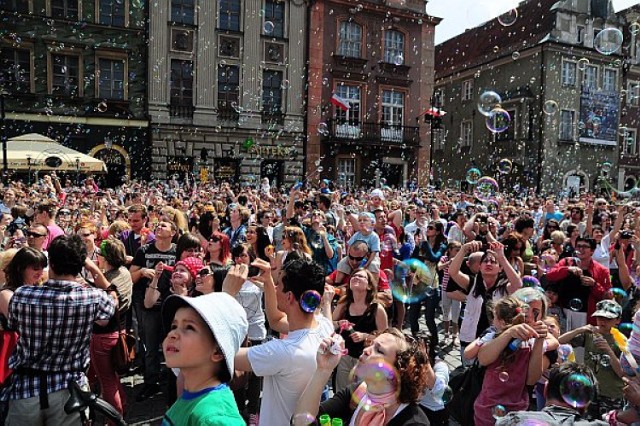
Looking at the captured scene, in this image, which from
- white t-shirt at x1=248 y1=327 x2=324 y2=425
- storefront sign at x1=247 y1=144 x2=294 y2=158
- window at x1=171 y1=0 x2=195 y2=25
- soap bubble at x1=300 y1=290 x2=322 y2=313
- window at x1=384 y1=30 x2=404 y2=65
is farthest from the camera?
window at x1=384 y1=30 x2=404 y2=65

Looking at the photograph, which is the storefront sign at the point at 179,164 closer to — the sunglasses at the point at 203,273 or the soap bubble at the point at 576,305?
the sunglasses at the point at 203,273

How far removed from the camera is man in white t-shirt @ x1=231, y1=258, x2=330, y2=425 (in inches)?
103

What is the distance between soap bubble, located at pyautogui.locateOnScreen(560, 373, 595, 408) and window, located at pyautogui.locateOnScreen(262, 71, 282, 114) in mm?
23013

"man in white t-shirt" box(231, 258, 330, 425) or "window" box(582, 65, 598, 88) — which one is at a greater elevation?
"window" box(582, 65, 598, 88)

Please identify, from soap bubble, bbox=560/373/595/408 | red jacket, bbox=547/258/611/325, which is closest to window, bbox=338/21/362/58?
red jacket, bbox=547/258/611/325

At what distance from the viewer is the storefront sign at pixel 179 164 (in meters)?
23.0

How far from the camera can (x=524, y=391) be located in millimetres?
3164

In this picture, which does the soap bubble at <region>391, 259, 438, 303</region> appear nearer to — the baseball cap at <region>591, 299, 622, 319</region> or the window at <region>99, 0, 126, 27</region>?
the baseball cap at <region>591, 299, 622, 319</region>

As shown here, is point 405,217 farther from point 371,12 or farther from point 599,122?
point 599,122

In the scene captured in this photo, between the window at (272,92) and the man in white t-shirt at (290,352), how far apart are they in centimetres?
2237

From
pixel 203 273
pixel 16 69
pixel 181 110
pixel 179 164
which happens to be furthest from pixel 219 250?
pixel 16 69

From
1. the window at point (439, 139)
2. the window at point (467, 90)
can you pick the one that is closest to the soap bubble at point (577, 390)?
the window at point (467, 90)

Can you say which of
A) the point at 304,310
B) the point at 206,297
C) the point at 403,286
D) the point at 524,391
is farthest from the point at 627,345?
the point at 403,286

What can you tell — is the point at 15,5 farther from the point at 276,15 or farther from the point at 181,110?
the point at 276,15
